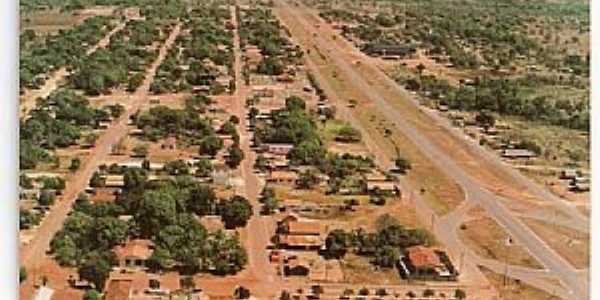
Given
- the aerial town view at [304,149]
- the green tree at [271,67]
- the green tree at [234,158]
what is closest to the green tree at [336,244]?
the aerial town view at [304,149]

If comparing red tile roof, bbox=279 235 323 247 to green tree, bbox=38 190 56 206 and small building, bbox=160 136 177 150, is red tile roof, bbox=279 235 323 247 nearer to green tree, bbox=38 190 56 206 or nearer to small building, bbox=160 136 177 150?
small building, bbox=160 136 177 150

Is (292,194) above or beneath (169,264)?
above

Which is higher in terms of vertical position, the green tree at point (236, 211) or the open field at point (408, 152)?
the open field at point (408, 152)

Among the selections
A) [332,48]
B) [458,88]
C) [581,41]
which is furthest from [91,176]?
[581,41]

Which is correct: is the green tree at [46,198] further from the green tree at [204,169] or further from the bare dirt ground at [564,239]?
the bare dirt ground at [564,239]

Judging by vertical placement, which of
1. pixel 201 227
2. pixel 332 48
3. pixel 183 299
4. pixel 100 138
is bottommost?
pixel 183 299

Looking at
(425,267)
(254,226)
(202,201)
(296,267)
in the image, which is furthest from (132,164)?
(425,267)

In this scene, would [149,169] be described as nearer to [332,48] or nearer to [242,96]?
[242,96]
